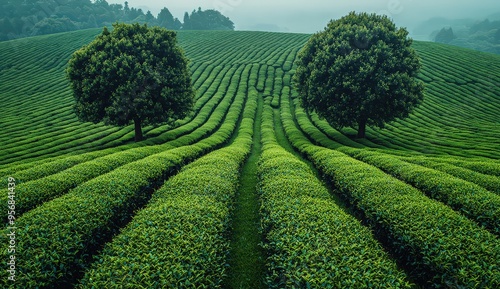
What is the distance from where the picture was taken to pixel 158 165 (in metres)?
19.0

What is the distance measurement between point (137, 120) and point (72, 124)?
20.8 meters

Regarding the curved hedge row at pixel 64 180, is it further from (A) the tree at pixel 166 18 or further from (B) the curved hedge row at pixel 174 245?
(A) the tree at pixel 166 18

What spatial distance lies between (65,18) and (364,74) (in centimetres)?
18319

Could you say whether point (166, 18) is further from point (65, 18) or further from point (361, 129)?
point (361, 129)

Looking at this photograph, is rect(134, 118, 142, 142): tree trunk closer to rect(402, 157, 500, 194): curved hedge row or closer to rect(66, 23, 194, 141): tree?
rect(66, 23, 194, 141): tree

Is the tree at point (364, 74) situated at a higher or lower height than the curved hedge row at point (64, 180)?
higher

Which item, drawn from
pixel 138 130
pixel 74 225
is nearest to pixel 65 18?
pixel 138 130

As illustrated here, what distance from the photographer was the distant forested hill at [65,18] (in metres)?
138

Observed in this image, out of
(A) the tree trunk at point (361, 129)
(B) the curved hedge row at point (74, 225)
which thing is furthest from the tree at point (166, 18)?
(B) the curved hedge row at point (74, 225)

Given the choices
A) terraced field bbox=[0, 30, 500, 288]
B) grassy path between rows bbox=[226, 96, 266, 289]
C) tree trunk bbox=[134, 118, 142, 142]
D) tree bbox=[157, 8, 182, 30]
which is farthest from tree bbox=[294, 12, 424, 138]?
tree bbox=[157, 8, 182, 30]

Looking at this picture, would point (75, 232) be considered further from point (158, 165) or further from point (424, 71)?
point (424, 71)

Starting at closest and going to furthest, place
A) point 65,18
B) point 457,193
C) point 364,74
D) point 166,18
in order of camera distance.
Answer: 1. point 457,193
2. point 364,74
3. point 65,18
4. point 166,18

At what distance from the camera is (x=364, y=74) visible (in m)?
29.8

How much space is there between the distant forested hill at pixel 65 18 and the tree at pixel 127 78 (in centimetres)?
14408
